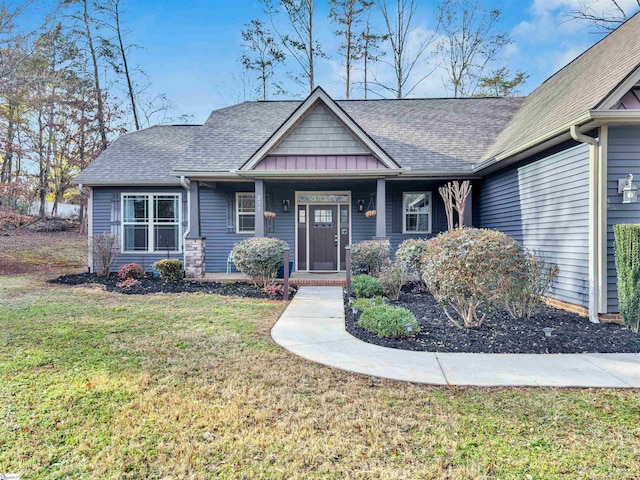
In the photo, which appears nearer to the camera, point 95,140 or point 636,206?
point 636,206

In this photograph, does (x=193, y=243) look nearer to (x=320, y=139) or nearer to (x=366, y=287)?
(x=320, y=139)

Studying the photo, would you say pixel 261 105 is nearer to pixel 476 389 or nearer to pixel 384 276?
pixel 384 276

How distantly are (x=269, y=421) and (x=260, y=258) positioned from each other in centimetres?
548

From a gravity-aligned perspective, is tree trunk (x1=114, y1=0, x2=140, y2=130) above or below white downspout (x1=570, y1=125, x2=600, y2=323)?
above

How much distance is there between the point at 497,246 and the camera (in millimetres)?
4844

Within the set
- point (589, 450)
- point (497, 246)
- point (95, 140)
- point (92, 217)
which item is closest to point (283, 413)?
point (589, 450)

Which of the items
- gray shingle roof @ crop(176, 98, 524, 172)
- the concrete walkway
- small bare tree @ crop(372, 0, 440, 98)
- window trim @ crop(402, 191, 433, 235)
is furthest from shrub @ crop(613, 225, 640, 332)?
small bare tree @ crop(372, 0, 440, 98)

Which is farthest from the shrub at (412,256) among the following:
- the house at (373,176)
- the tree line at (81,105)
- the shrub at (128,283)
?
the tree line at (81,105)

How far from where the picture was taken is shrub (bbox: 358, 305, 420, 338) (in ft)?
15.2

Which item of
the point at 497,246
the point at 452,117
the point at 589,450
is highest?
the point at 452,117

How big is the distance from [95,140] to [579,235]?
21357mm

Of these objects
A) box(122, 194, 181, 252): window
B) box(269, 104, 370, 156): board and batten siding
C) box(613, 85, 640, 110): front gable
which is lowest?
box(122, 194, 181, 252): window

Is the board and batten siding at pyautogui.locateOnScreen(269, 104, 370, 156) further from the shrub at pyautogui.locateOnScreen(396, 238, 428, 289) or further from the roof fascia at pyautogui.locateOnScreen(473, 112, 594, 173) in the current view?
the roof fascia at pyautogui.locateOnScreen(473, 112, 594, 173)

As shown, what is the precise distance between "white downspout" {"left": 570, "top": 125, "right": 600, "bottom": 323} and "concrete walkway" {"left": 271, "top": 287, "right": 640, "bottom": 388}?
1.50 metres
